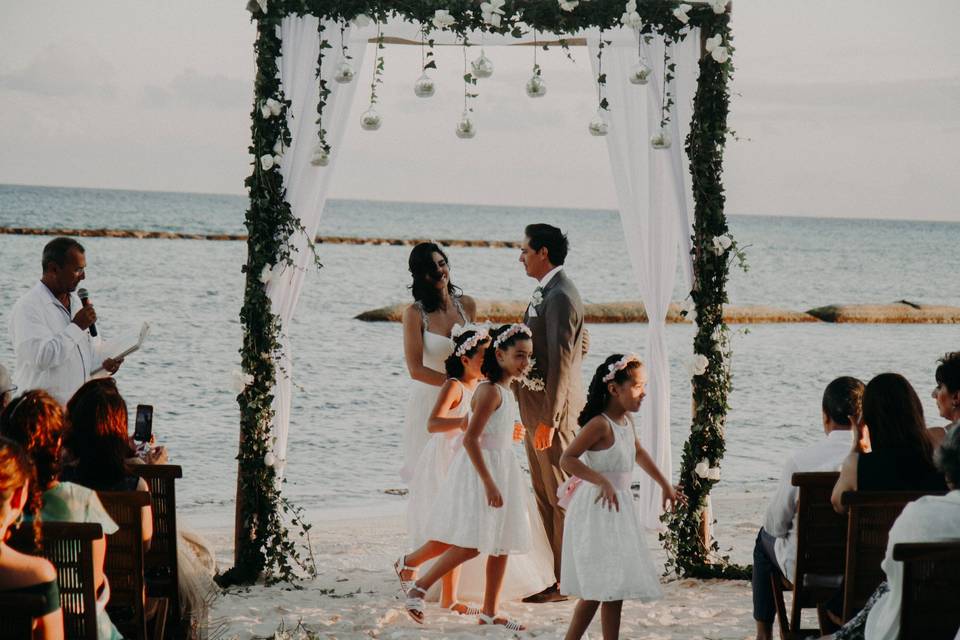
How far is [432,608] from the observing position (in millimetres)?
5012

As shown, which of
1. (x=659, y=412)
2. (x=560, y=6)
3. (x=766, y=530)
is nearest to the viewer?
(x=766, y=530)

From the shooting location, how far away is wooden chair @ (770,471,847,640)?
12.2 ft

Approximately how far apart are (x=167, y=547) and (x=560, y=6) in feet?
10.00

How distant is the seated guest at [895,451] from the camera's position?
347cm

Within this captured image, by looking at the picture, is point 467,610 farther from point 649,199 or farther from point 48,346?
point 649,199

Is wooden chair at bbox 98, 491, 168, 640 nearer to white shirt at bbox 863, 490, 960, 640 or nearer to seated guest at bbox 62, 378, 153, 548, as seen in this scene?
seated guest at bbox 62, 378, 153, 548

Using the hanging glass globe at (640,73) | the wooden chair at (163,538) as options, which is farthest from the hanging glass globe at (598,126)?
the wooden chair at (163,538)

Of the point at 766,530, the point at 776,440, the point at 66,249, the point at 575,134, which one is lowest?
the point at 776,440

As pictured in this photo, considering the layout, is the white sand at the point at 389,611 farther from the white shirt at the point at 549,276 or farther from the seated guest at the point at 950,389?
the white shirt at the point at 549,276

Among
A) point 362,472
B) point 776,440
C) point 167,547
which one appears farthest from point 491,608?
point 776,440

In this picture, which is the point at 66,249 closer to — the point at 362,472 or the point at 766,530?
the point at 766,530

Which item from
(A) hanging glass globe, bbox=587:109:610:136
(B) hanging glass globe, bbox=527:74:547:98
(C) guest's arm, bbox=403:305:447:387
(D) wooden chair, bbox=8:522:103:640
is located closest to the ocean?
(A) hanging glass globe, bbox=587:109:610:136

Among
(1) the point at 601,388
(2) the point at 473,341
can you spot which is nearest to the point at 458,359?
(2) the point at 473,341

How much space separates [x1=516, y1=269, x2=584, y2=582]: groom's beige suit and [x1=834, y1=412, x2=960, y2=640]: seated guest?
92.8 inches
